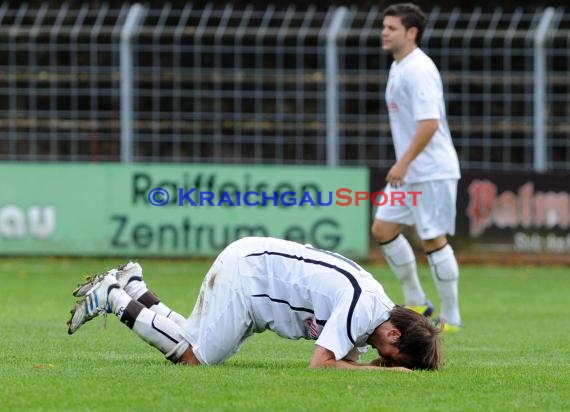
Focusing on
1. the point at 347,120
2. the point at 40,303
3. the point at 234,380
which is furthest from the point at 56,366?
the point at 347,120

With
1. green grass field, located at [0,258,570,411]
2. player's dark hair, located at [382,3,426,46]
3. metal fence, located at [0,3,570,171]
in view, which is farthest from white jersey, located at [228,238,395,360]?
metal fence, located at [0,3,570,171]

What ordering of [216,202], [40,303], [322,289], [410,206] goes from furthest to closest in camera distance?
[216,202]
[40,303]
[410,206]
[322,289]

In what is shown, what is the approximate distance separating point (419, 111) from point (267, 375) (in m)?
4.19

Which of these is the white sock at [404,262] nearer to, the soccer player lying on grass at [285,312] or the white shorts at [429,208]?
the white shorts at [429,208]

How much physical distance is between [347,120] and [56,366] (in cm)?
1168

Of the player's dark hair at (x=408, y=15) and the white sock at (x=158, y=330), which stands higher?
the player's dark hair at (x=408, y=15)

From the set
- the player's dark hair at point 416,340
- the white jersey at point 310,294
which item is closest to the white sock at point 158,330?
the white jersey at point 310,294

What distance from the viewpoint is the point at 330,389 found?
6797 millimetres

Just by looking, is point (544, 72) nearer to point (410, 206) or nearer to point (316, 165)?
point (316, 165)

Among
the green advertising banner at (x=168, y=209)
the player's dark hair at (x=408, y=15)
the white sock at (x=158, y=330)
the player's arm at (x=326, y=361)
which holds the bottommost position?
the green advertising banner at (x=168, y=209)

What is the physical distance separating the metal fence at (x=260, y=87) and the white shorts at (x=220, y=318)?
10.9m

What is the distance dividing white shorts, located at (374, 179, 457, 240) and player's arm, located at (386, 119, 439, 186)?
12.8 inches

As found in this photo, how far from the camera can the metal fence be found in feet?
61.2

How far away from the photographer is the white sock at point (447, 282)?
11305 millimetres
